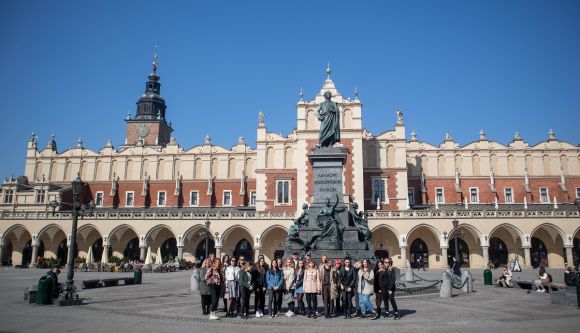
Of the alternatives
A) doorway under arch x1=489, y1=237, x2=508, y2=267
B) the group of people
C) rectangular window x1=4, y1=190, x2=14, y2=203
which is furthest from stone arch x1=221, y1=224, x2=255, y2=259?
the group of people

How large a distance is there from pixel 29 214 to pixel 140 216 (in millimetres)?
11239

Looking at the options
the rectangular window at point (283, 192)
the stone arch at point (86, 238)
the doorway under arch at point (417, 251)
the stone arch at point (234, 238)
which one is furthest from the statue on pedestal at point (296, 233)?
→ the stone arch at point (86, 238)

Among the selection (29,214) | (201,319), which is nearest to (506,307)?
(201,319)

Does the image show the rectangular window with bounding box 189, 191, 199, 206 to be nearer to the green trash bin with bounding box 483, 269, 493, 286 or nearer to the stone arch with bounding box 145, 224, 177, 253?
the stone arch with bounding box 145, 224, 177, 253

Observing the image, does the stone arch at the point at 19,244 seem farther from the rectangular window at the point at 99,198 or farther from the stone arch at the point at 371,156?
the stone arch at the point at 371,156

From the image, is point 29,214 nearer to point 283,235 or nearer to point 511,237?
point 283,235

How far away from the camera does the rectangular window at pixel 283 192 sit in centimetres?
4347

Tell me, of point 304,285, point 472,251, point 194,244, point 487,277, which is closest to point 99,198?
point 194,244

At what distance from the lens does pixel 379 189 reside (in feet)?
143

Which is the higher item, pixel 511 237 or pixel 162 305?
pixel 511 237

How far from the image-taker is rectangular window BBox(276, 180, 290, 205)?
43469mm

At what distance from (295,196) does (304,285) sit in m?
31.9

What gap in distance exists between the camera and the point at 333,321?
1091 cm

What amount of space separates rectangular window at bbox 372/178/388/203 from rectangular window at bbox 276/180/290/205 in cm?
820
